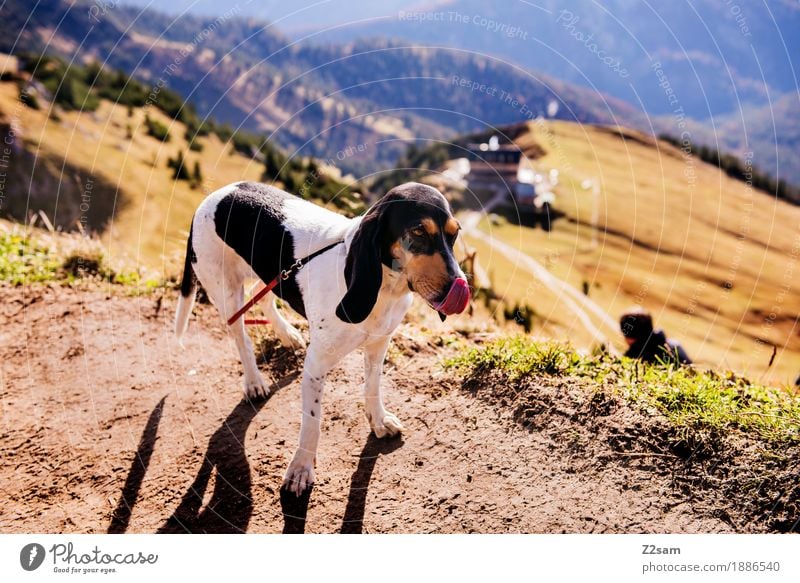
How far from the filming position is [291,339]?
235 inches

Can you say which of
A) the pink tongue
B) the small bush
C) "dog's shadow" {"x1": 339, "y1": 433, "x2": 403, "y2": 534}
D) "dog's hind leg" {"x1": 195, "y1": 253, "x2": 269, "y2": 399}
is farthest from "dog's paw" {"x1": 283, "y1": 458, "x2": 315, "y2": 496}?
the small bush

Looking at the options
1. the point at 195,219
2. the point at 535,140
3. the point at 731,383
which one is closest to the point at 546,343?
the point at 731,383

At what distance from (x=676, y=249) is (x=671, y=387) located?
25701mm

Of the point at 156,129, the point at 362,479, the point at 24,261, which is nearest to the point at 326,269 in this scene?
the point at 362,479

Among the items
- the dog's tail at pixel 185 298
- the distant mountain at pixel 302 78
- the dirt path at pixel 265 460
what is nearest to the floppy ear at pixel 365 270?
the dirt path at pixel 265 460

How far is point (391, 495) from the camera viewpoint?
14.1 ft

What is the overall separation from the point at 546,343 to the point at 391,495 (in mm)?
2162

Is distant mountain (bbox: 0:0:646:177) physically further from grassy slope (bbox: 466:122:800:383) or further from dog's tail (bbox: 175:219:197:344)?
dog's tail (bbox: 175:219:197:344)

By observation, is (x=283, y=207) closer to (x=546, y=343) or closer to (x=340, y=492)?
(x=340, y=492)

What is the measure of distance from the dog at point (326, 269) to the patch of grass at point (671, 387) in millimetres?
1197

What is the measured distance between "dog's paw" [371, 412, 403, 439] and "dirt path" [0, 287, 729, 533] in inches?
3.4

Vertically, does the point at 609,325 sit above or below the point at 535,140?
below

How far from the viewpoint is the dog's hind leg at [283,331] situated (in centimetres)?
572

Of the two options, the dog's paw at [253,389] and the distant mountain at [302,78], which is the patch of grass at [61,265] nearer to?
the dog's paw at [253,389]
